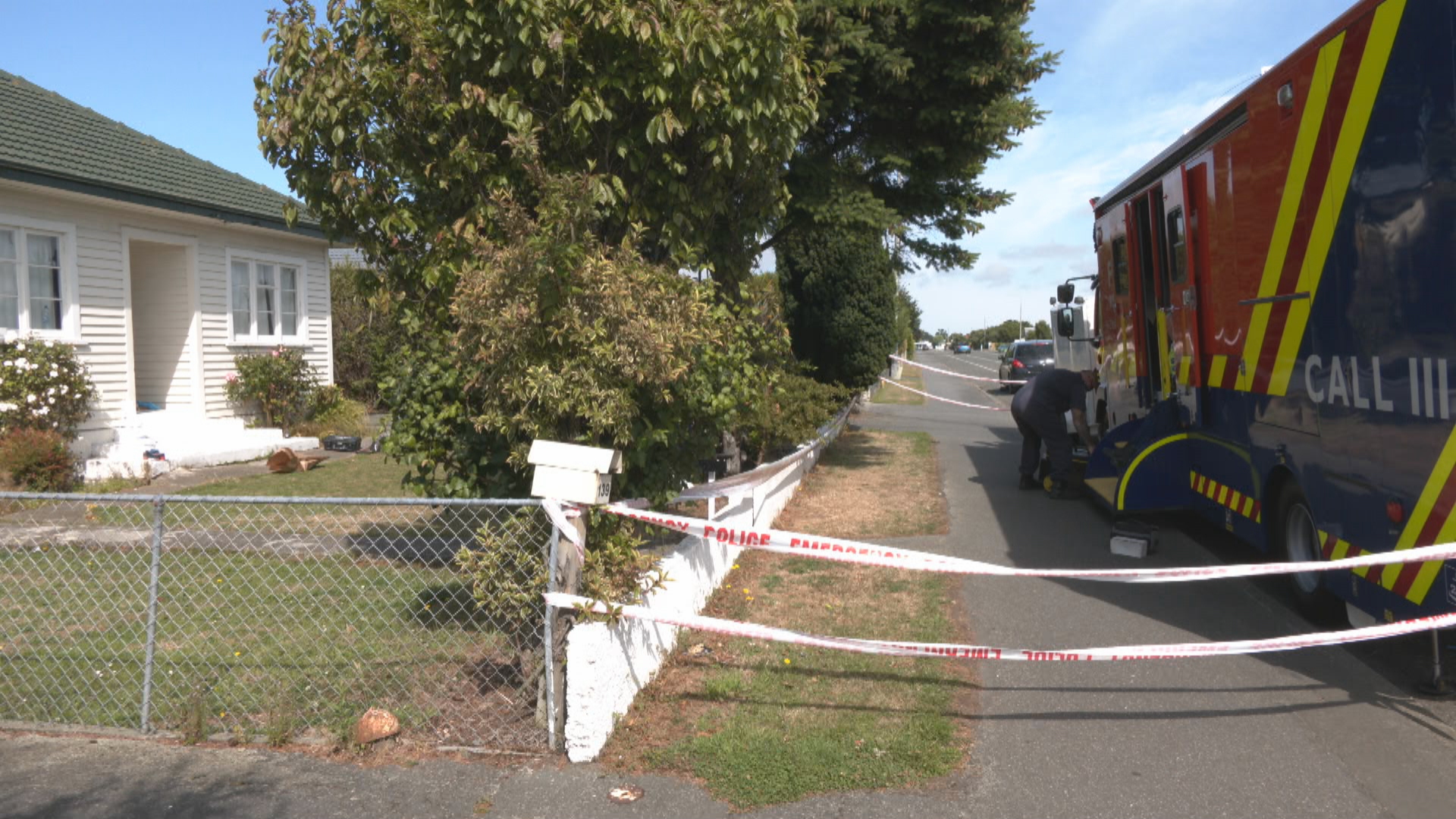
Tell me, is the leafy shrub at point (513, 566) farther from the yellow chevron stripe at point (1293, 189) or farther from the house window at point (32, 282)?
the house window at point (32, 282)

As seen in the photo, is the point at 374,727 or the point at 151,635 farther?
the point at 151,635

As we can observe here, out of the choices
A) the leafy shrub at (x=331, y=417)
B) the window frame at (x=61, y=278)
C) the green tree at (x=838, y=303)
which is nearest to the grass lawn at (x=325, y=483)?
the leafy shrub at (x=331, y=417)

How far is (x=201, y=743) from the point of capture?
195 inches

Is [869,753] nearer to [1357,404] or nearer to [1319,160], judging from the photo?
[1357,404]

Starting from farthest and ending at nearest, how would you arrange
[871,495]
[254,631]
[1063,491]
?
[871,495] → [1063,491] → [254,631]

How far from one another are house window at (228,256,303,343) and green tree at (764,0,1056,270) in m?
8.58

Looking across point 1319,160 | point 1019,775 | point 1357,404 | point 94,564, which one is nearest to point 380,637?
point 94,564

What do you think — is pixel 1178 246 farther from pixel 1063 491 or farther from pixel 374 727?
pixel 374 727

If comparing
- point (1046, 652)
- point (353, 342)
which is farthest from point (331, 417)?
point (1046, 652)

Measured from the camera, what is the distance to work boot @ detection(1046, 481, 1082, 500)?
11641 mm

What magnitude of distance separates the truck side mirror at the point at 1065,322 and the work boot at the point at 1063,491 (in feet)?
9.00

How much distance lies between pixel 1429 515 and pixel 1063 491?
273 inches

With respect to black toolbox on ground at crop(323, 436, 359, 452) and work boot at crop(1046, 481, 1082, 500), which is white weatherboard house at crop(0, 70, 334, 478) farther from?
work boot at crop(1046, 481, 1082, 500)

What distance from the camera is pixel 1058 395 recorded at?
1148cm
